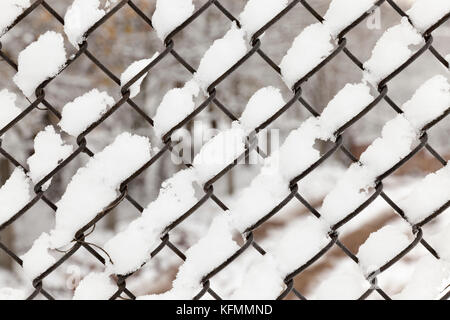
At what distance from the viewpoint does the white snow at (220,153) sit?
1349 millimetres

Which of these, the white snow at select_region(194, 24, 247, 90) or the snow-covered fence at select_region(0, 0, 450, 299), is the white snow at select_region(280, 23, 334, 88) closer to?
the snow-covered fence at select_region(0, 0, 450, 299)

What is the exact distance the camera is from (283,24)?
5258 millimetres

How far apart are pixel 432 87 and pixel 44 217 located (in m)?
7.86

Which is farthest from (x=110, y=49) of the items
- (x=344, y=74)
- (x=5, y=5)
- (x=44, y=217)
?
(x=5, y=5)

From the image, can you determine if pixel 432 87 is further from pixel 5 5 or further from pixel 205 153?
pixel 5 5

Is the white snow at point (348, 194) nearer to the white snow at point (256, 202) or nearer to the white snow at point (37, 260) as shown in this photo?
the white snow at point (256, 202)

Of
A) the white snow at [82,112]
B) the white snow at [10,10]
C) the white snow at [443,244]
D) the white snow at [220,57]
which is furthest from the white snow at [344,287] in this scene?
the white snow at [10,10]

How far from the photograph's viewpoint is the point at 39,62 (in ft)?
4.21

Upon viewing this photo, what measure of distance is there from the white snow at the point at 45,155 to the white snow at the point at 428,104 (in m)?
0.87

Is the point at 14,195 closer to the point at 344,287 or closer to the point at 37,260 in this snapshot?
the point at 37,260

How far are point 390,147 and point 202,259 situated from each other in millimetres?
559

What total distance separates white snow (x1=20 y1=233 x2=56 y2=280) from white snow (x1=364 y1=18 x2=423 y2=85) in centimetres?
Answer: 91

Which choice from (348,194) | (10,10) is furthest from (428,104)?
(10,10)

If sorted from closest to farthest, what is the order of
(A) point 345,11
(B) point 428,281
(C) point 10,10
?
(C) point 10,10 < (A) point 345,11 < (B) point 428,281
